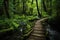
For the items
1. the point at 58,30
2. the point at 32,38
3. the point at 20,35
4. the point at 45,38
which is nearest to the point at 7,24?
the point at 20,35

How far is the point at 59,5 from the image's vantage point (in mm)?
11594

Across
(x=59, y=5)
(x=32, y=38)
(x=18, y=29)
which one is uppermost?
(x=59, y=5)

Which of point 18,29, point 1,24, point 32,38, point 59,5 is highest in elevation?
point 59,5

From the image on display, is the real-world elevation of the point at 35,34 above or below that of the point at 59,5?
below

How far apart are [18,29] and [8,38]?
6.47 ft

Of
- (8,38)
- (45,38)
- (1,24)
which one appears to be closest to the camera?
(8,38)

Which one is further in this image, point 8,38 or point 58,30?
point 58,30

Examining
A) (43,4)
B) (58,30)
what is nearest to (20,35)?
(58,30)

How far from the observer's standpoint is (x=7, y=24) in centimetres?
1073

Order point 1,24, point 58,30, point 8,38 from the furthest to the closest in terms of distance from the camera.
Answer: point 58,30, point 1,24, point 8,38

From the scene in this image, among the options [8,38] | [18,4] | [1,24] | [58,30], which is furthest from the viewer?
[18,4]

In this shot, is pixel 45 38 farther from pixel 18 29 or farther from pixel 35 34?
pixel 18 29

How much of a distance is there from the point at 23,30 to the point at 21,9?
1108 cm

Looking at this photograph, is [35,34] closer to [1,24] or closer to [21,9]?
[1,24]
